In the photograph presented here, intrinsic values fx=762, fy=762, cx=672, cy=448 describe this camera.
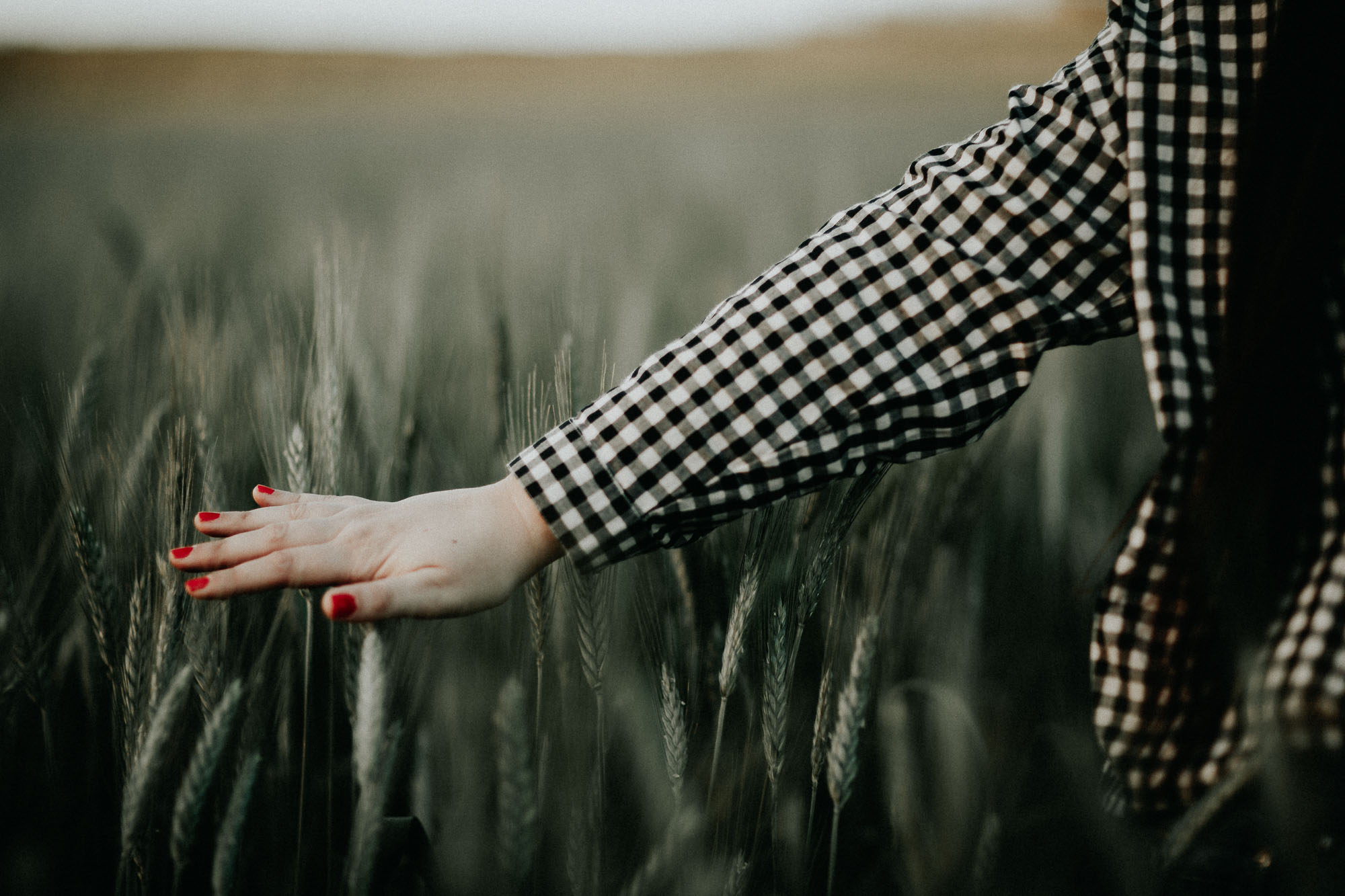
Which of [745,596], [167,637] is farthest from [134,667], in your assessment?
[745,596]

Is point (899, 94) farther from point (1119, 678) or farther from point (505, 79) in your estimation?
point (1119, 678)

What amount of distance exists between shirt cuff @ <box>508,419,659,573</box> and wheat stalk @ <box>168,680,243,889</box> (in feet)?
0.68

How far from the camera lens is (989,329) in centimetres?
49

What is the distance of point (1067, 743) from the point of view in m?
0.56

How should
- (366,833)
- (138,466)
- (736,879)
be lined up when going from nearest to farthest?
(366,833), (736,879), (138,466)

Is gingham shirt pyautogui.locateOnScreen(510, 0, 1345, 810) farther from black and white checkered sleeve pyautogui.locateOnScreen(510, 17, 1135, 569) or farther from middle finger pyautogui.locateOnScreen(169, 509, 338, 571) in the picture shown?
middle finger pyautogui.locateOnScreen(169, 509, 338, 571)

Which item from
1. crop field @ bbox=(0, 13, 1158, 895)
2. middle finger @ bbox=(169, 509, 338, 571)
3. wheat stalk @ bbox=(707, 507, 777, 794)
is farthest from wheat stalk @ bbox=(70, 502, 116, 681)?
wheat stalk @ bbox=(707, 507, 777, 794)

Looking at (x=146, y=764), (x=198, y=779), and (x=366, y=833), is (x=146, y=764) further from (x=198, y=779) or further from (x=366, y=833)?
(x=366, y=833)

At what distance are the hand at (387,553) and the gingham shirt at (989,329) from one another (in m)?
0.03

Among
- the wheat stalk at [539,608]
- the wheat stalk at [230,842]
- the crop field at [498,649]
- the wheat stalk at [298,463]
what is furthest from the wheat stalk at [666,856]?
the wheat stalk at [298,463]

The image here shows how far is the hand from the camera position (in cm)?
44

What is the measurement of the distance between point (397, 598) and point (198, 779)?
16 cm

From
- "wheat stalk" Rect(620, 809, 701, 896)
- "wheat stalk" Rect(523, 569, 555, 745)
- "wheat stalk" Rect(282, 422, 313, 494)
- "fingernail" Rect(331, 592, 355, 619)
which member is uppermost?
"wheat stalk" Rect(282, 422, 313, 494)

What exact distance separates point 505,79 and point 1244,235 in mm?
3689
